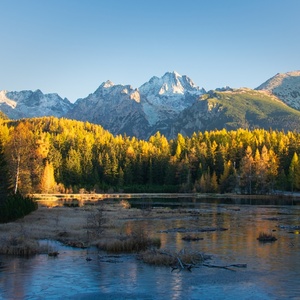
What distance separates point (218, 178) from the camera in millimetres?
156500

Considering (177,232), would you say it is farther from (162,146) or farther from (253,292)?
(162,146)

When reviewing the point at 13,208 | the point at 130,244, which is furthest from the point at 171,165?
the point at 130,244

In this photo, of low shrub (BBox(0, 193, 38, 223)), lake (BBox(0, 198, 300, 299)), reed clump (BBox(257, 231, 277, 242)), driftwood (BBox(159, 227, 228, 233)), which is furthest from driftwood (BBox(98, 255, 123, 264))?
low shrub (BBox(0, 193, 38, 223))

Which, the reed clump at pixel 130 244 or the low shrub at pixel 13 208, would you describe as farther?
the low shrub at pixel 13 208

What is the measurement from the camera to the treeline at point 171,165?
13825 centimetres

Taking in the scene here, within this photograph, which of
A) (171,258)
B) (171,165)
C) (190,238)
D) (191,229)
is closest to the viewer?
(171,258)

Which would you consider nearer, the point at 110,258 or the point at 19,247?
the point at 110,258

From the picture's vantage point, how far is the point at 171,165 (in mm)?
166250

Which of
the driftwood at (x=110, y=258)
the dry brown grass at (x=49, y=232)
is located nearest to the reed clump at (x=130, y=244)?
the dry brown grass at (x=49, y=232)

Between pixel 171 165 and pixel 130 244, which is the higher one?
pixel 171 165

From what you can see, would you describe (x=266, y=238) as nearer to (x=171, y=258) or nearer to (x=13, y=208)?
(x=171, y=258)

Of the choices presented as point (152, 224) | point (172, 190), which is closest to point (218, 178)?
point (172, 190)

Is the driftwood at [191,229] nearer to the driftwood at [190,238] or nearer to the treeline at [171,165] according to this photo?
the driftwood at [190,238]

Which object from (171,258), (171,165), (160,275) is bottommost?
(160,275)
